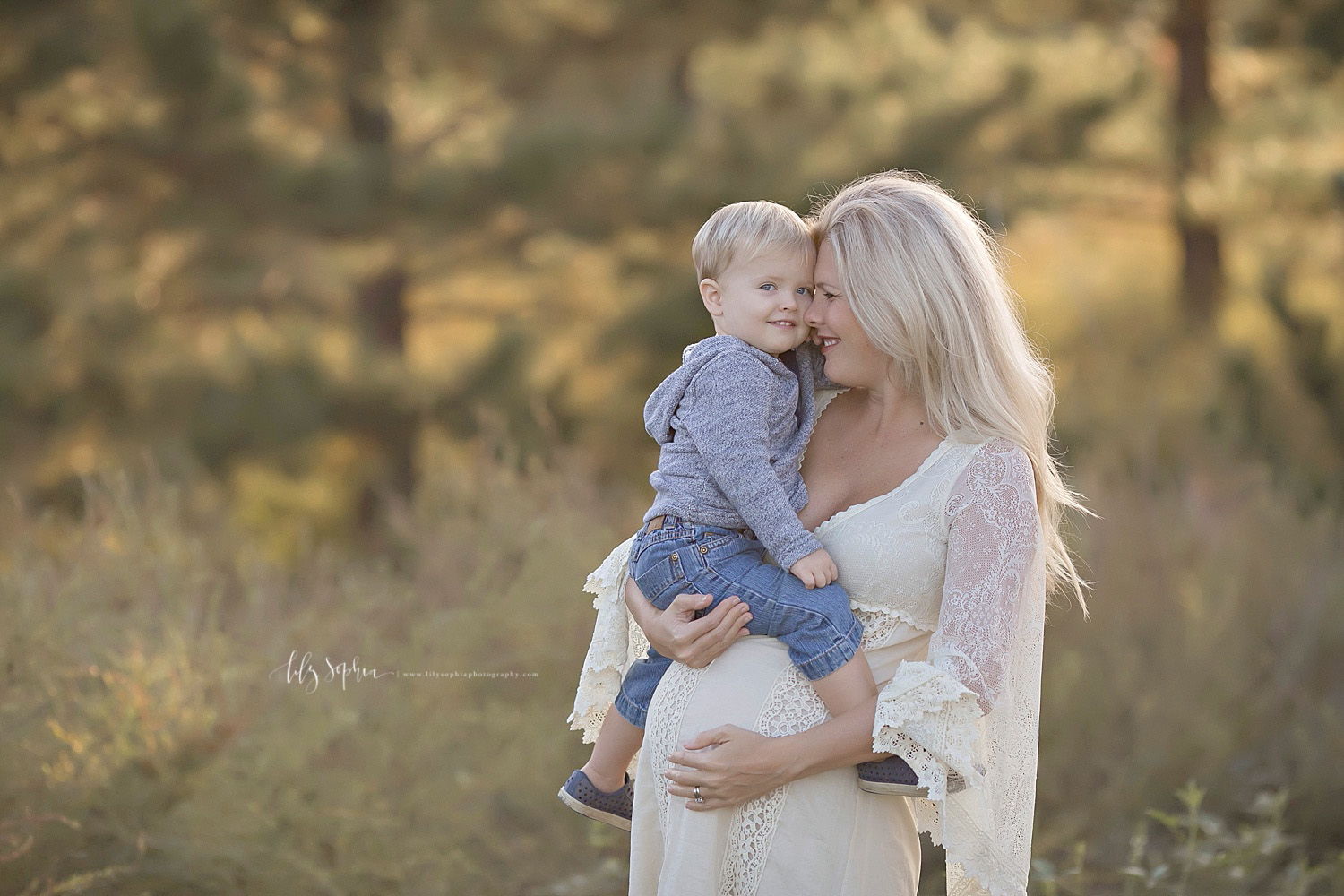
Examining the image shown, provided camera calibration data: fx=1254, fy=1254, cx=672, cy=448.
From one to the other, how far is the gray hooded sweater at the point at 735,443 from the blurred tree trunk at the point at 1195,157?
9525 mm

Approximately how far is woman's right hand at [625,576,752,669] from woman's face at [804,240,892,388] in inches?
20.4

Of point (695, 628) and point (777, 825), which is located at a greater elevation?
point (695, 628)

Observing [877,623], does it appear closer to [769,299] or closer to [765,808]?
[765,808]

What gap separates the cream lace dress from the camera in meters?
2.19

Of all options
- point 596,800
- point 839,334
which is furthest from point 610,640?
point 839,334

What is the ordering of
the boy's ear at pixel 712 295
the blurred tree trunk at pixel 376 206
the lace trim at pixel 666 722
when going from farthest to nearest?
the blurred tree trunk at pixel 376 206
the boy's ear at pixel 712 295
the lace trim at pixel 666 722

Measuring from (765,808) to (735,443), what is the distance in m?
0.67

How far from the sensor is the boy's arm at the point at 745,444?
2.30 meters

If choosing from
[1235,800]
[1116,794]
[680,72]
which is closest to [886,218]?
[1116,794]

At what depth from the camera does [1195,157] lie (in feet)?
36.6

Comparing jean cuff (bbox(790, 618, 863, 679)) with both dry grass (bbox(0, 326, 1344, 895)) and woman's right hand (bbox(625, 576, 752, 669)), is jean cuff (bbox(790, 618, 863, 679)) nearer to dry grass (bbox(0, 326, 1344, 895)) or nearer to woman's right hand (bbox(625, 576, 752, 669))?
woman's right hand (bbox(625, 576, 752, 669))

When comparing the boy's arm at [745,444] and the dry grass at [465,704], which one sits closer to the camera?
the boy's arm at [745,444]

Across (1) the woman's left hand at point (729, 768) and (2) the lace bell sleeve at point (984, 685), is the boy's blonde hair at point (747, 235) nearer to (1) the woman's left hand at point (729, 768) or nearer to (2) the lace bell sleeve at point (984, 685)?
(2) the lace bell sleeve at point (984, 685)

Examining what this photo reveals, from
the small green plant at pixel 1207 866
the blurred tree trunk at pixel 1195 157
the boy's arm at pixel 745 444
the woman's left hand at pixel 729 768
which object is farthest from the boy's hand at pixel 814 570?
the blurred tree trunk at pixel 1195 157
